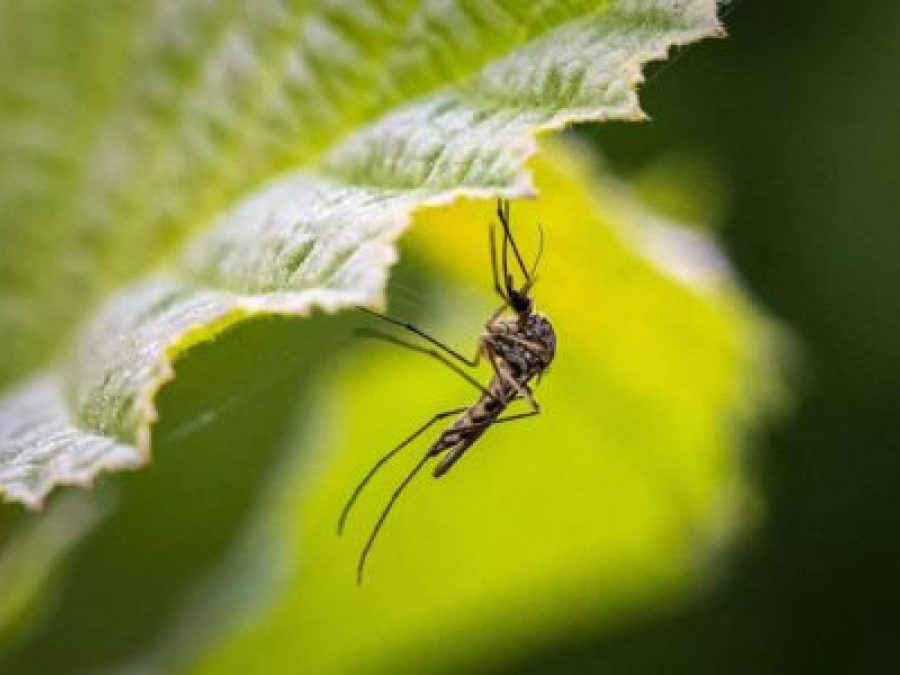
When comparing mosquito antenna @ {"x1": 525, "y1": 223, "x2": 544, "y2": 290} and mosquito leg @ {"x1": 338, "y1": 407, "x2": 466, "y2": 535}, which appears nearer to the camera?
mosquito antenna @ {"x1": 525, "y1": 223, "x2": 544, "y2": 290}

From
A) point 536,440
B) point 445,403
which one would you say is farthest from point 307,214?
point 536,440

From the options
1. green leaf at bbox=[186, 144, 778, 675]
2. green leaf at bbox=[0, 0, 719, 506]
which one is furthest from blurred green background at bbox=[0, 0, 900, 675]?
green leaf at bbox=[0, 0, 719, 506]

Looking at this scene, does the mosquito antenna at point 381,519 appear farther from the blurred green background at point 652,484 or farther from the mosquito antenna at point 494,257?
the mosquito antenna at point 494,257

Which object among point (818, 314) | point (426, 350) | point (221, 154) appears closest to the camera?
point (221, 154)

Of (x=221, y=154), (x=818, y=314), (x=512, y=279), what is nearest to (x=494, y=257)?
(x=512, y=279)

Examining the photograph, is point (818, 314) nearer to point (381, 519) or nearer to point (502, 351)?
point (381, 519)

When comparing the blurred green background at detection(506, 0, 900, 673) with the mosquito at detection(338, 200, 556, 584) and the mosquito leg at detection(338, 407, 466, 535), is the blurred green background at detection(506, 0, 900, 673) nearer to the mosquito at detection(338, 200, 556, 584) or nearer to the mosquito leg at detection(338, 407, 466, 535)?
the mosquito leg at detection(338, 407, 466, 535)
